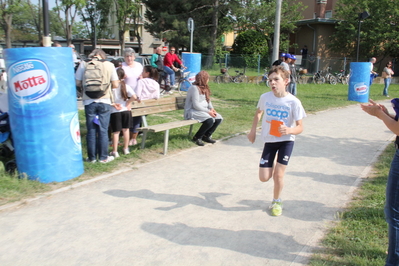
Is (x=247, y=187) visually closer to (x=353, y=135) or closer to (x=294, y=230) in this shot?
(x=294, y=230)

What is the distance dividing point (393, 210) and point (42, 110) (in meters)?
4.05

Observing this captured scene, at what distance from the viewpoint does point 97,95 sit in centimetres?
559

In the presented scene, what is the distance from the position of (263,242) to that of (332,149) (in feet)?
14.1

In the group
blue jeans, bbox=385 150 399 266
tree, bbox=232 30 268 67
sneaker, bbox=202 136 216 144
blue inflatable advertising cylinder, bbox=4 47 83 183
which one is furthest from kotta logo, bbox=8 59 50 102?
tree, bbox=232 30 268 67

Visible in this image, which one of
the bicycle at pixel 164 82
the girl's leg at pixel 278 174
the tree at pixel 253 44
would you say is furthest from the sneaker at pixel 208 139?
the tree at pixel 253 44

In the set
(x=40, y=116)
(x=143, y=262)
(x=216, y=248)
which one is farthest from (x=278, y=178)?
(x=40, y=116)

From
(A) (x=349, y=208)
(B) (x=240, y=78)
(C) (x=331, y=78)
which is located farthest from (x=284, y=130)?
(C) (x=331, y=78)

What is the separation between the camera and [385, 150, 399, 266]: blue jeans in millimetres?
2832

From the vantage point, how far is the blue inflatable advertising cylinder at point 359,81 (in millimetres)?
14874

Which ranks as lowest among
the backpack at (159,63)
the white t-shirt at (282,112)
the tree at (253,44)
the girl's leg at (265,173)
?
the girl's leg at (265,173)

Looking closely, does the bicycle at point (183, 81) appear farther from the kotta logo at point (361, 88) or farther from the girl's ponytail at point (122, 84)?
the girl's ponytail at point (122, 84)

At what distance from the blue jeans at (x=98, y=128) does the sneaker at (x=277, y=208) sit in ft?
9.23

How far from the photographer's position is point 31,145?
16.0 ft

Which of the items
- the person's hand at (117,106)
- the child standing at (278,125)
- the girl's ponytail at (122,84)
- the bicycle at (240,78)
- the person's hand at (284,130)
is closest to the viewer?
the person's hand at (284,130)
